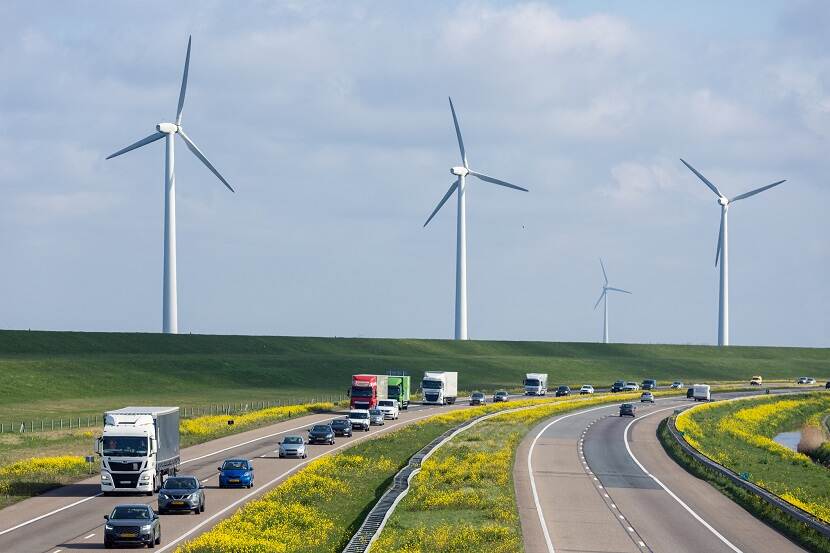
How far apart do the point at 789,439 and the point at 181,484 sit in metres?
85.4

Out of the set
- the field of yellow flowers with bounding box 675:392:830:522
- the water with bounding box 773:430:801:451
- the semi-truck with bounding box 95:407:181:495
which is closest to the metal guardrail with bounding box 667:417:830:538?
the field of yellow flowers with bounding box 675:392:830:522

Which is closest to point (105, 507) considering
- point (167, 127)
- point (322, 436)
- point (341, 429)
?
point (322, 436)

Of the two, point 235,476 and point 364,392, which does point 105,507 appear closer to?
point 235,476

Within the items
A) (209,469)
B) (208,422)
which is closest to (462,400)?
(208,422)

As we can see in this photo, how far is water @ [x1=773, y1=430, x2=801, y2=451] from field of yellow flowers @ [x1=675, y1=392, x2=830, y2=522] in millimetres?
839

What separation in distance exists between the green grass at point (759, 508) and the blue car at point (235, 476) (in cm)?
2253

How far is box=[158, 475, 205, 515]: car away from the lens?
52.1 metres

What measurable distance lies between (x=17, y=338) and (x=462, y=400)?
5981 cm

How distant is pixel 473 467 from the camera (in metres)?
67.3

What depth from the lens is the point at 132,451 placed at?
57188 mm

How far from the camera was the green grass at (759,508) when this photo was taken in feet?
154

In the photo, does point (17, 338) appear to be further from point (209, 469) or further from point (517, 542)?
point (517, 542)

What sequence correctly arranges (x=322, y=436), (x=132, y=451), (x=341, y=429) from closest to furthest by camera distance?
1. (x=132, y=451)
2. (x=322, y=436)
3. (x=341, y=429)

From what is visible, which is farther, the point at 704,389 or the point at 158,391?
the point at 704,389
